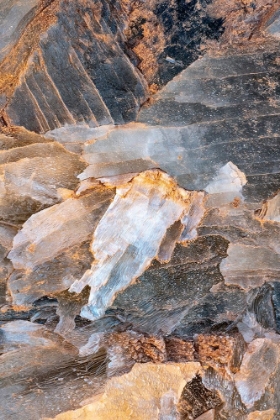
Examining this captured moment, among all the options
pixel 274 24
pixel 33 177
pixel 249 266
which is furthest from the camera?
pixel 249 266

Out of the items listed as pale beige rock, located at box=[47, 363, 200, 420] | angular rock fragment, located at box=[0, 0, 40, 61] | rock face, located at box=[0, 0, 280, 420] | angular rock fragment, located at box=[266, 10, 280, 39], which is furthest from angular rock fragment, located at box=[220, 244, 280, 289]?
angular rock fragment, located at box=[0, 0, 40, 61]

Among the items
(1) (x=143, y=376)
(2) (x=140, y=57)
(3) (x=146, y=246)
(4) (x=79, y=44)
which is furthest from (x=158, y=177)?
(1) (x=143, y=376)

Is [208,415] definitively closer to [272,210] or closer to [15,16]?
[272,210]

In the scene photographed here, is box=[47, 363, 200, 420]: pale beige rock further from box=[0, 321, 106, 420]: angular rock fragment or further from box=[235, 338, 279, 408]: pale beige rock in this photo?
box=[235, 338, 279, 408]: pale beige rock

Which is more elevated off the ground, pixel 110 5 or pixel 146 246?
pixel 110 5

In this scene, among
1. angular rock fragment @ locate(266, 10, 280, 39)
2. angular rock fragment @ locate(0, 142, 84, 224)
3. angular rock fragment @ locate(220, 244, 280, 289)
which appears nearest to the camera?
angular rock fragment @ locate(266, 10, 280, 39)

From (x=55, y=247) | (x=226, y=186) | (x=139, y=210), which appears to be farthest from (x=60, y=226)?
(x=226, y=186)

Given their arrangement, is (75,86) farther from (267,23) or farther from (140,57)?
(267,23)
